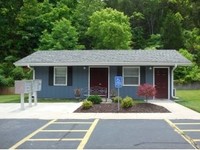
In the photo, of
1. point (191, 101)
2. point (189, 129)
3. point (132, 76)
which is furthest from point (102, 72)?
point (189, 129)

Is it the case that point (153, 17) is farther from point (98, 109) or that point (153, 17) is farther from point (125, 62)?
point (98, 109)

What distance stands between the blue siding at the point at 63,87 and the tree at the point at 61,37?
58.5 feet

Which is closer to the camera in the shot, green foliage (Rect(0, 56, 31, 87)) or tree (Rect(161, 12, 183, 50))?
green foliage (Rect(0, 56, 31, 87))

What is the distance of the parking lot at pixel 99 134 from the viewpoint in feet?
35.3

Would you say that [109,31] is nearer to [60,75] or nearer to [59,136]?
[60,75]

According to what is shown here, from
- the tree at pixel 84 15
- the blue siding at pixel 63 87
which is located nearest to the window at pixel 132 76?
the blue siding at pixel 63 87

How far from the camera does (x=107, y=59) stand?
94.3ft

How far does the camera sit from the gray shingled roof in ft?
91.8

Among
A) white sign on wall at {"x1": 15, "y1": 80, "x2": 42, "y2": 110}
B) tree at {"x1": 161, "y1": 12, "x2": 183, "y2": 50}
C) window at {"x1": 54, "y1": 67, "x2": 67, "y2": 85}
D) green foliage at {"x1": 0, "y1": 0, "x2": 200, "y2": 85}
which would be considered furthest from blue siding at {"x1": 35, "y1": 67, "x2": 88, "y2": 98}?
tree at {"x1": 161, "y1": 12, "x2": 183, "y2": 50}

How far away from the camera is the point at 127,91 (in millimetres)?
28656

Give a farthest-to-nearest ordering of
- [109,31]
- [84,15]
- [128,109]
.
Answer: [84,15] < [109,31] < [128,109]

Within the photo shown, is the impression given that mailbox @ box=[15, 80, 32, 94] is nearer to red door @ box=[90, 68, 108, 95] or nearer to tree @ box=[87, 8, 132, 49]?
red door @ box=[90, 68, 108, 95]

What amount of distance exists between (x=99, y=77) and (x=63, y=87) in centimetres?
255

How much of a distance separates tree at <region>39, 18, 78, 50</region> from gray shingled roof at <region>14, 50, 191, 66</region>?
1593 cm
